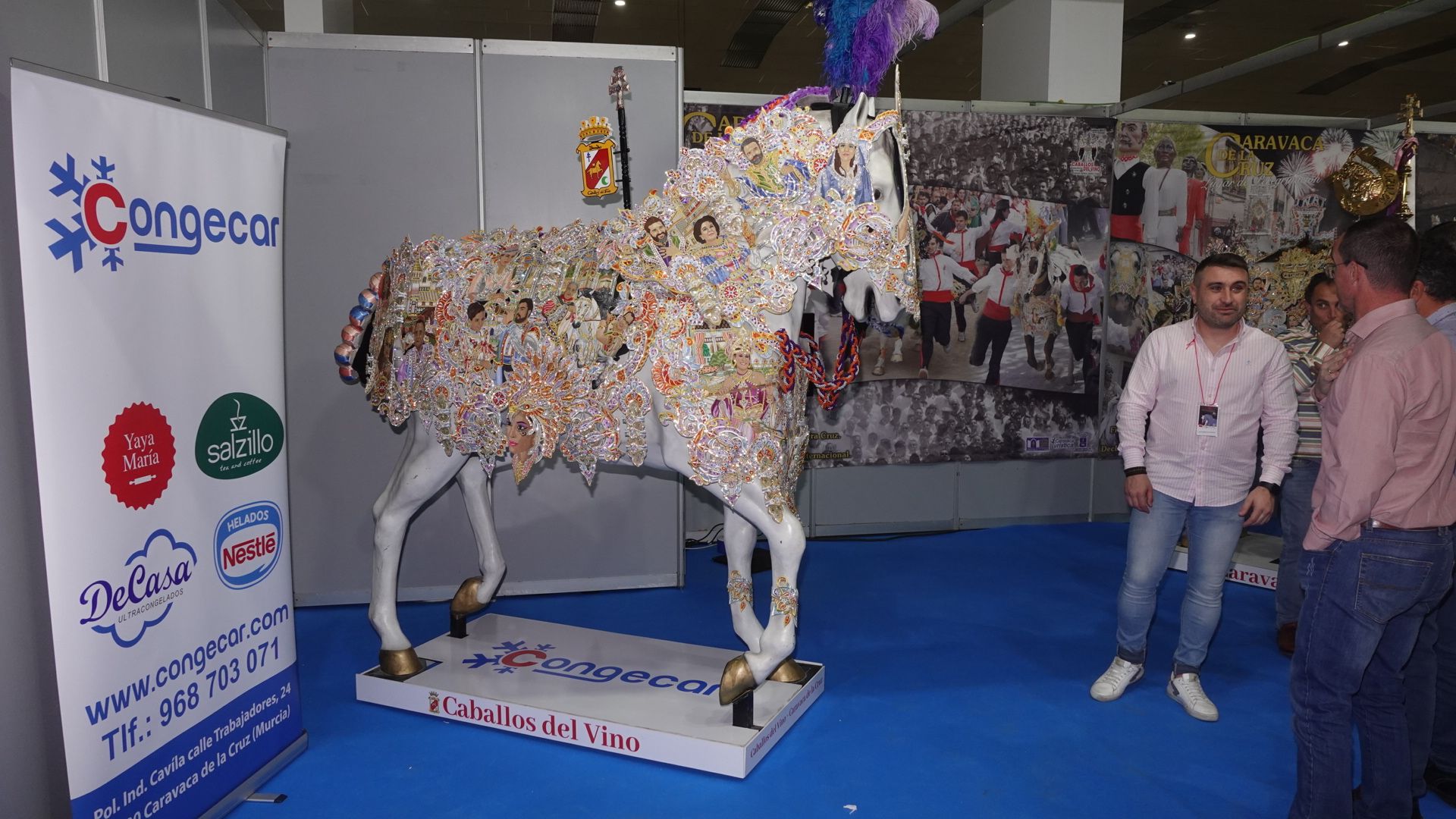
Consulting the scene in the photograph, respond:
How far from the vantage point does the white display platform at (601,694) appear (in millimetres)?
2922

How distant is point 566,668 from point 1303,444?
333 cm

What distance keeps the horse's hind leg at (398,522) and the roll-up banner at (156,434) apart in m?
0.53

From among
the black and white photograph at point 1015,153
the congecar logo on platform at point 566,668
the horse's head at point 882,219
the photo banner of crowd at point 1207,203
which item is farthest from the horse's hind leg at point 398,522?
the photo banner of crowd at point 1207,203

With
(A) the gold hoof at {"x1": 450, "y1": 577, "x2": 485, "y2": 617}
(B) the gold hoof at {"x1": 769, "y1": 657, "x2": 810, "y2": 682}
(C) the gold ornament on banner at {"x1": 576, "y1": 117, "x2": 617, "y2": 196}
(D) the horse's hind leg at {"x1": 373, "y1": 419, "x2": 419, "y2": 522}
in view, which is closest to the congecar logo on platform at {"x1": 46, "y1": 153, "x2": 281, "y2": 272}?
(D) the horse's hind leg at {"x1": 373, "y1": 419, "x2": 419, "y2": 522}

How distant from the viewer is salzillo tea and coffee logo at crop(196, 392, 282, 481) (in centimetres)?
250

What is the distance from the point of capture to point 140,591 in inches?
89.4

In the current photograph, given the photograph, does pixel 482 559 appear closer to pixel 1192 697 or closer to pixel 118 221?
pixel 118 221

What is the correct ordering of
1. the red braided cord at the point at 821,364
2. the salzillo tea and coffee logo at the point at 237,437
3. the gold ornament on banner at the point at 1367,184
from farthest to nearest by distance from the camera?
the gold ornament on banner at the point at 1367,184, the red braided cord at the point at 821,364, the salzillo tea and coffee logo at the point at 237,437

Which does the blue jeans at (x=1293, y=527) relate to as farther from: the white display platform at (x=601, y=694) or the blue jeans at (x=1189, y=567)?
the white display platform at (x=601, y=694)

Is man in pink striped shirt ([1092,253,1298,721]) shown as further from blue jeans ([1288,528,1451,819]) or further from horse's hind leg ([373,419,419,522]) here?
horse's hind leg ([373,419,419,522])

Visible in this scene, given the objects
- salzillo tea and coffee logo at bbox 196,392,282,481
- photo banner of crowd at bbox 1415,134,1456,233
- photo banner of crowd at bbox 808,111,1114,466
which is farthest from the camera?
photo banner of crowd at bbox 1415,134,1456,233

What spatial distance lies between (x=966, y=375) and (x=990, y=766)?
10.8 feet

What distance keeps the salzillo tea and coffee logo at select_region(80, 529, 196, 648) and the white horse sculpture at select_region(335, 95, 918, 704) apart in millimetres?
986

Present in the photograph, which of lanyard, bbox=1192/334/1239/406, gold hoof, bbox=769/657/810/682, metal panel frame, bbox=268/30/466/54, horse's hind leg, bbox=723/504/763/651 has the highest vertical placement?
metal panel frame, bbox=268/30/466/54
